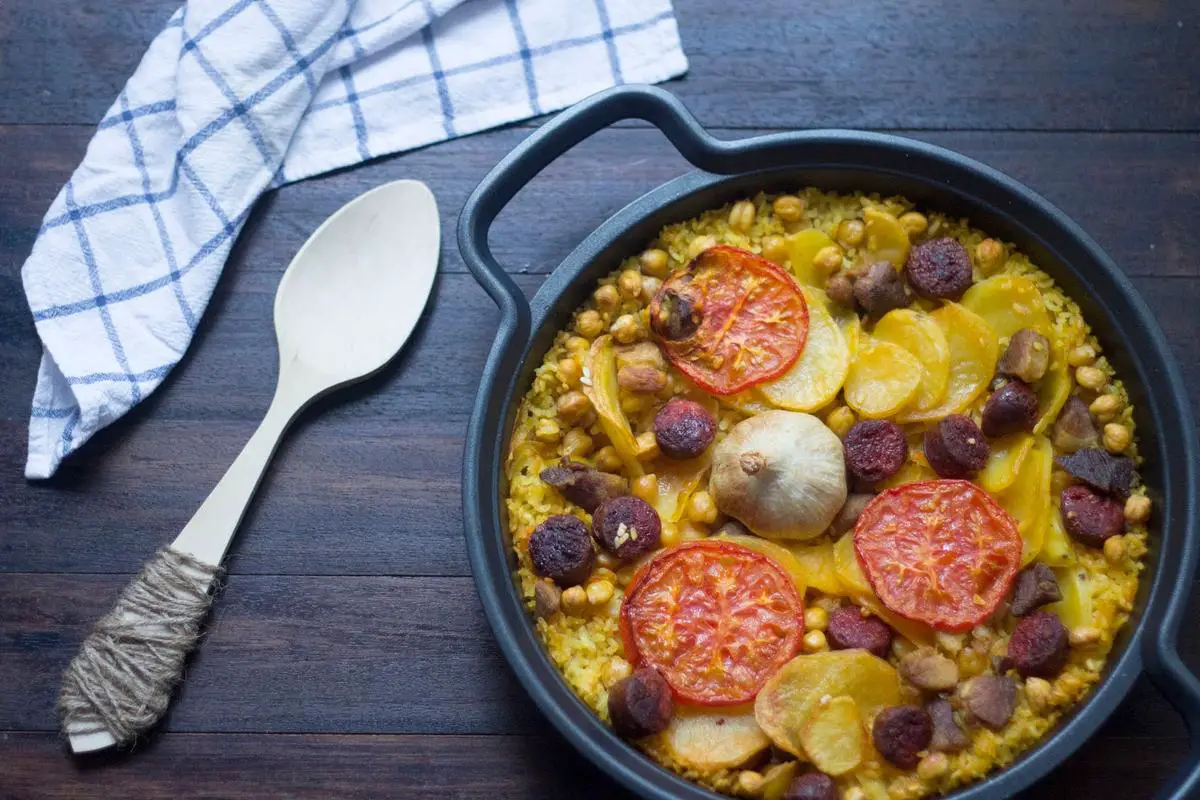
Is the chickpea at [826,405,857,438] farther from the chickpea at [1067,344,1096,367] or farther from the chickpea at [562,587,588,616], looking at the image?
the chickpea at [562,587,588,616]

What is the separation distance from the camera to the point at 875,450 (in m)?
2.64

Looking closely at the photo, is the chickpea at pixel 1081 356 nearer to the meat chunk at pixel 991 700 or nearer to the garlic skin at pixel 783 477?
the garlic skin at pixel 783 477

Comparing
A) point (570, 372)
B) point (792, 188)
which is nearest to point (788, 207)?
point (792, 188)

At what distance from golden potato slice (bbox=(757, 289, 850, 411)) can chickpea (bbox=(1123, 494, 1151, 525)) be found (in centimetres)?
73

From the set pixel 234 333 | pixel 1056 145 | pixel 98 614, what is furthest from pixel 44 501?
pixel 1056 145

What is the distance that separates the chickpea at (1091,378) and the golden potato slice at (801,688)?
2.79 ft

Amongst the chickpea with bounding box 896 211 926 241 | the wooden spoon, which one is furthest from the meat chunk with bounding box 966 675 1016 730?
the wooden spoon

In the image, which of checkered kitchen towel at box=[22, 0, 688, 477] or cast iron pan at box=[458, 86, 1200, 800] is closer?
cast iron pan at box=[458, 86, 1200, 800]

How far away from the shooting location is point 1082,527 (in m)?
2.60

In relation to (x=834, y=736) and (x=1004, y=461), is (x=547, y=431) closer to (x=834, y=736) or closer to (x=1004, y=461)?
(x=834, y=736)

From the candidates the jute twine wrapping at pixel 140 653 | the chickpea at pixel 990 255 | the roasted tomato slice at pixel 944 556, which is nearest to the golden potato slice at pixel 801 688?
the roasted tomato slice at pixel 944 556

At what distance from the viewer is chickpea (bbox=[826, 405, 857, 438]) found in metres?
2.68

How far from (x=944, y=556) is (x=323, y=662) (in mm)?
1664

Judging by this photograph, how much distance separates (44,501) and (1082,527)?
2.78m
